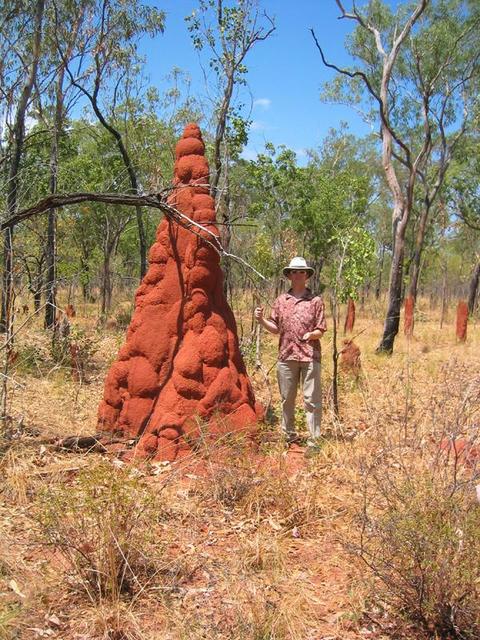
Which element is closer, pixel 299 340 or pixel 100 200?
pixel 100 200

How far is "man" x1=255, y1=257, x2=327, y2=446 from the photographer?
514cm

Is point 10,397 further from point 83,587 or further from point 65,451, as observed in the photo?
point 83,587

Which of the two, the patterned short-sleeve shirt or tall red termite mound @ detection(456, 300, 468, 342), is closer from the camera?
the patterned short-sleeve shirt

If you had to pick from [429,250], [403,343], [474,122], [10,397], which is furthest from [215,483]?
[429,250]

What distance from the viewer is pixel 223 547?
3766 mm

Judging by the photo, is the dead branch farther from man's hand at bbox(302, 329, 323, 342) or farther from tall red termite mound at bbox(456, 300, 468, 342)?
tall red termite mound at bbox(456, 300, 468, 342)

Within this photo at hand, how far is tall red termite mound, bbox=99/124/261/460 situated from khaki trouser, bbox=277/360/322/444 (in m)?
0.35

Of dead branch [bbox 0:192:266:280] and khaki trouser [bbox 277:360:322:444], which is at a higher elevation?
dead branch [bbox 0:192:266:280]

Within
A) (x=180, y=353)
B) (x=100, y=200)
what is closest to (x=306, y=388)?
(x=180, y=353)

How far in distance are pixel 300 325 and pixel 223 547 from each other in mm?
2050

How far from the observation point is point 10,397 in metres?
6.68

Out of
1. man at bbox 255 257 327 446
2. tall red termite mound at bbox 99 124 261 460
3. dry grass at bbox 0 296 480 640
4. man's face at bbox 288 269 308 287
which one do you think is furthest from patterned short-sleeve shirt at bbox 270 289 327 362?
dry grass at bbox 0 296 480 640

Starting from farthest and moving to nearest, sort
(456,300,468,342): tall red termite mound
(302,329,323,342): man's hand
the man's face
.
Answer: (456,300,468,342): tall red termite mound → the man's face → (302,329,323,342): man's hand

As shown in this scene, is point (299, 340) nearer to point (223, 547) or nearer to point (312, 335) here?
point (312, 335)
